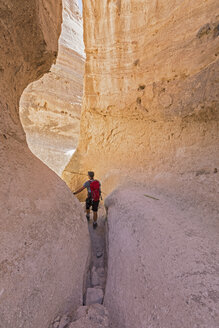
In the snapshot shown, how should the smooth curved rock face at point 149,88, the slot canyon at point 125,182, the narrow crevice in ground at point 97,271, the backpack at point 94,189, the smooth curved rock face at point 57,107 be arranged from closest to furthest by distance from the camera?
the slot canyon at point 125,182, the narrow crevice in ground at point 97,271, the smooth curved rock face at point 149,88, the backpack at point 94,189, the smooth curved rock face at point 57,107

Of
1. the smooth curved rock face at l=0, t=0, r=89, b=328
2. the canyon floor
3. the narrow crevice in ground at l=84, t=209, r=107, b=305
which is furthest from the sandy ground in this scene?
the smooth curved rock face at l=0, t=0, r=89, b=328

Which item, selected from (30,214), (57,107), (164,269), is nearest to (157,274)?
(164,269)

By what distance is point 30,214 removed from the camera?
1507 mm

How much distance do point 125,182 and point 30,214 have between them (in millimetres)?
2629

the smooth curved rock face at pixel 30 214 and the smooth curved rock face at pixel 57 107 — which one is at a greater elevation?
the smooth curved rock face at pixel 57 107

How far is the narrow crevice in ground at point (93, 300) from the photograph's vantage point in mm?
1315

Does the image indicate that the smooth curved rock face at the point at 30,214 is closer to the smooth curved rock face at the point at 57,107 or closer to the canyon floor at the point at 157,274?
the canyon floor at the point at 157,274

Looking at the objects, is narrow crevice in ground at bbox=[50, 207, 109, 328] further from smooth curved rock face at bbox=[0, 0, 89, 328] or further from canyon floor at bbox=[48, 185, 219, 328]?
smooth curved rock face at bbox=[0, 0, 89, 328]

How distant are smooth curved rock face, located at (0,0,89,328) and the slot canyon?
10 mm

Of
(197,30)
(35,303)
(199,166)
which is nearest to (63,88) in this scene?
(197,30)

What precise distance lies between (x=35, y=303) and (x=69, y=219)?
93 cm

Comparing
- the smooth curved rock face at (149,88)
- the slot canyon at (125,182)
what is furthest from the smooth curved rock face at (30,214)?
the smooth curved rock face at (149,88)

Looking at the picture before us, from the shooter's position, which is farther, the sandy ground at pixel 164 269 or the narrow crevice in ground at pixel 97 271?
the narrow crevice in ground at pixel 97 271

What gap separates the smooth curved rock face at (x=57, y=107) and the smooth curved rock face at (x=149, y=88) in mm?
8115
